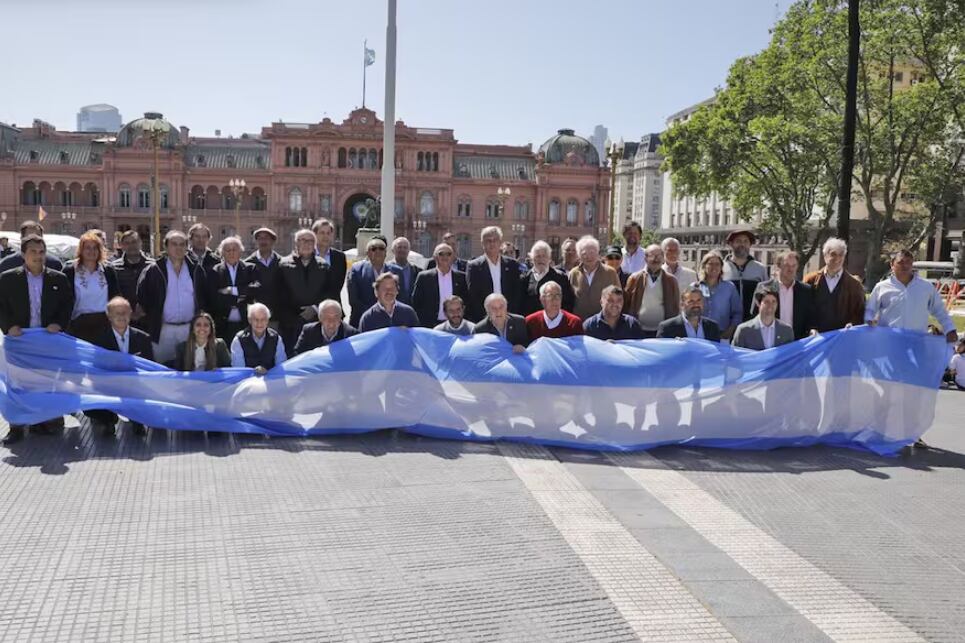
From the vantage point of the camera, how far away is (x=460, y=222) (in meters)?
83.5

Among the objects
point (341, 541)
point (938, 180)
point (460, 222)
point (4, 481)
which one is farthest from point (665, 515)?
point (460, 222)

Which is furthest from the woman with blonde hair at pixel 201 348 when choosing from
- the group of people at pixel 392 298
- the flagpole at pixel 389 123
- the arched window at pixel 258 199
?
the arched window at pixel 258 199

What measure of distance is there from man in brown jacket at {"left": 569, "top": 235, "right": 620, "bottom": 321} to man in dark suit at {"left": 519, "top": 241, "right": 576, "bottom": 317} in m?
0.14

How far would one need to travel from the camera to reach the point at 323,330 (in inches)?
324

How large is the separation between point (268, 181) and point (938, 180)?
63807mm

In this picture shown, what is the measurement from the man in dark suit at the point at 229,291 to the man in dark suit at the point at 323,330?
1.04 meters

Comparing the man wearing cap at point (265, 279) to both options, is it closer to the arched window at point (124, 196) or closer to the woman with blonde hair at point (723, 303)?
the woman with blonde hair at point (723, 303)

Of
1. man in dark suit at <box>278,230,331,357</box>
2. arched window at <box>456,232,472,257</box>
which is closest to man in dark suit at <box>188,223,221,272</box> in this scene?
man in dark suit at <box>278,230,331,357</box>

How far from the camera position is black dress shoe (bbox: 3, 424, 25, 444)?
286 inches

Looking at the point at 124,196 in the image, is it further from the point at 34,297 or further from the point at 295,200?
the point at 34,297

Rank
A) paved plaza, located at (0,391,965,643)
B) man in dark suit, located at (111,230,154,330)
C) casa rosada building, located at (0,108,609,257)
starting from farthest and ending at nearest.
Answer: casa rosada building, located at (0,108,609,257)
man in dark suit, located at (111,230,154,330)
paved plaza, located at (0,391,965,643)

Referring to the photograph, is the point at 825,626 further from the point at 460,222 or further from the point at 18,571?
the point at 460,222

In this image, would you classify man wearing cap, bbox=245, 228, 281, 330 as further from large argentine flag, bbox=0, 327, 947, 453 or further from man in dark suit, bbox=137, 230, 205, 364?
large argentine flag, bbox=0, 327, 947, 453

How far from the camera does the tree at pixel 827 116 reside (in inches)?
1155
